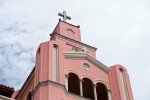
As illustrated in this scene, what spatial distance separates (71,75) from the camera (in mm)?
26188

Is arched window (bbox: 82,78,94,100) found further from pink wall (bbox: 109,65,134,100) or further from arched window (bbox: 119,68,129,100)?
arched window (bbox: 119,68,129,100)

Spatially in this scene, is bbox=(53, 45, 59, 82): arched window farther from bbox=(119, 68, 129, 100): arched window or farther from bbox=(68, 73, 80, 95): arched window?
bbox=(119, 68, 129, 100): arched window

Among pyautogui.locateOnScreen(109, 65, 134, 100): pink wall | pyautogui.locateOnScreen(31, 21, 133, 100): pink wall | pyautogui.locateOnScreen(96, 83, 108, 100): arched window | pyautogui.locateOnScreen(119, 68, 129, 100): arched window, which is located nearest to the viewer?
pyautogui.locateOnScreen(31, 21, 133, 100): pink wall

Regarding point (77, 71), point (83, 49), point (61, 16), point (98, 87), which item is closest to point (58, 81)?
point (77, 71)

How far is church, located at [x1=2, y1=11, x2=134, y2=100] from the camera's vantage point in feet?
75.4

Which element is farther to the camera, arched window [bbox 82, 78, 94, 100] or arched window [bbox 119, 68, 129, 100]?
arched window [bbox 82, 78, 94, 100]

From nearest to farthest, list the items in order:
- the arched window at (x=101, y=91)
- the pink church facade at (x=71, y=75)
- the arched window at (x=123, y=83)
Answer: the pink church facade at (x=71, y=75) → the arched window at (x=123, y=83) → the arched window at (x=101, y=91)

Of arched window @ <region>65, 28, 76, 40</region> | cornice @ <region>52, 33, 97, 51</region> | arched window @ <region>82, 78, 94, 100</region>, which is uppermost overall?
arched window @ <region>65, 28, 76, 40</region>

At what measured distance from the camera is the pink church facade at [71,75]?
2297cm

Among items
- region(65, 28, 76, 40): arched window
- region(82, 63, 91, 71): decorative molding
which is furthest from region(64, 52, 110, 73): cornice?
region(65, 28, 76, 40): arched window

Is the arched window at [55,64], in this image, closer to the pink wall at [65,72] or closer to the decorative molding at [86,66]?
the pink wall at [65,72]

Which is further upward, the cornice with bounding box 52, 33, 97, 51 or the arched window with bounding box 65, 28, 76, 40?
the arched window with bounding box 65, 28, 76, 40

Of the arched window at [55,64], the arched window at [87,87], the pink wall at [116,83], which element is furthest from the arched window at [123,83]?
the arched window at [55,64]

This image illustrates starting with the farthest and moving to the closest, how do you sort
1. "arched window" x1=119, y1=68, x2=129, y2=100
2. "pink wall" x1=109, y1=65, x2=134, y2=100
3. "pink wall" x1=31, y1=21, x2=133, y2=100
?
"arched window" x1=119, y1=68, x2=129, y2=100 → "pink wall" x1=109, y1=65, x2=134, y2=100 → "pink wall" x1=31, y1=21, x2=133, y2=100
